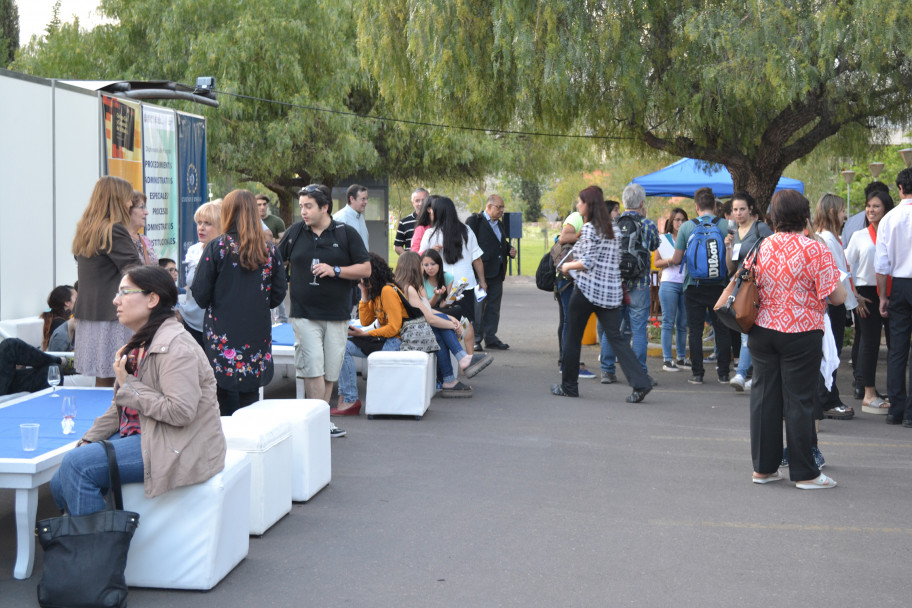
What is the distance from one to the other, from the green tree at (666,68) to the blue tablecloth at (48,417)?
738 cm

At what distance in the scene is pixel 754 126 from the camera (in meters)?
13.6

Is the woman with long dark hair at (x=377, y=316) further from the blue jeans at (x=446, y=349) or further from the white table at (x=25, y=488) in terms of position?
the white table at (x=25, y=488)

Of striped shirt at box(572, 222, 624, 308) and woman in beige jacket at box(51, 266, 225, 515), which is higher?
striped shirt at box(572, 222, 624, 308)

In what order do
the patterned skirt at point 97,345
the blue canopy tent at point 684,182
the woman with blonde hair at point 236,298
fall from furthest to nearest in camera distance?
1. the blue canopy tent at point 684,182
2. the patterned skirt at point 97,345
3. the woman with blonde hair at point 236,298

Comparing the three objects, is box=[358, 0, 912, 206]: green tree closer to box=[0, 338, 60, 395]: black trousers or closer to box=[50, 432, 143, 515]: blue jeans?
box=[0, 338, 60, 395]: black trousers

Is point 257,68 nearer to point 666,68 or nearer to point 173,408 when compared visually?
point 666,68

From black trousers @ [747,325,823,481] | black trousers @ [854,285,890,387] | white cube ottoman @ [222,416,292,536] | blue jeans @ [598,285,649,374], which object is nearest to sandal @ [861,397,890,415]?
black trousers @ [854,285,890,387]

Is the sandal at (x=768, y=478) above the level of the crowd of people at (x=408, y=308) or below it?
below

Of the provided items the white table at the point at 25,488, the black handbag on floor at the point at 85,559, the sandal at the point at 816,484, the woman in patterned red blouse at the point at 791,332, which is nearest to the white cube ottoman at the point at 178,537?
the black handbag on floor at the point at 85,559

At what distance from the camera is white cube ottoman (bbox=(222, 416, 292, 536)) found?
5.70 metres

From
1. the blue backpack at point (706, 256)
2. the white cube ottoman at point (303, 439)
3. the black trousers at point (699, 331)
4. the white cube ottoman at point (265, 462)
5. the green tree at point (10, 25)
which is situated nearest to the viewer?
the white cube ottoman at point (265, 462)

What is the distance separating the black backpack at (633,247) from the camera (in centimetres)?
1068

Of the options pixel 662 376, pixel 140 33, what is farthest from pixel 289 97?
pixel 662 376

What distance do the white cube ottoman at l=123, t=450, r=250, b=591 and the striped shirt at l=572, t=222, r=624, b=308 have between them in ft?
19.1
